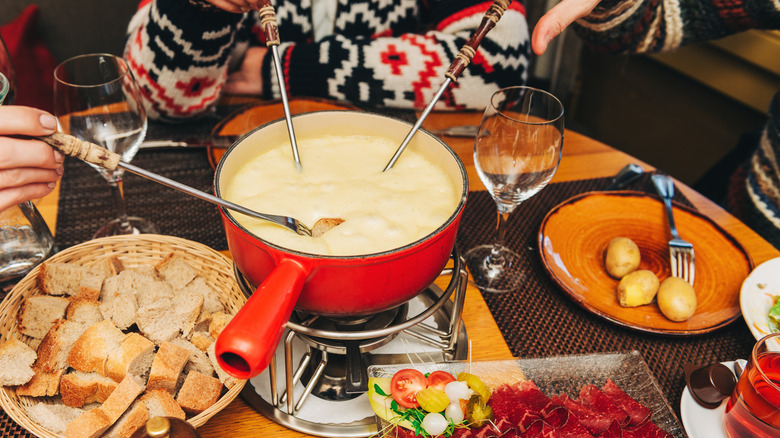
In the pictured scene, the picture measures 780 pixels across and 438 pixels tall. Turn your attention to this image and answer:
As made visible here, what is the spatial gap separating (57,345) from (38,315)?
0.09 m

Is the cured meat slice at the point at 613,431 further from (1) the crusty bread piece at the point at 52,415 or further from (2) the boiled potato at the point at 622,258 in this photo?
(1) the crusty bread piece at the point at 52,415

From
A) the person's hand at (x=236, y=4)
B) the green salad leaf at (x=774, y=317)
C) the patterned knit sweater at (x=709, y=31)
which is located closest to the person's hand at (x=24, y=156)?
the person's hand at (x=236, y=4)

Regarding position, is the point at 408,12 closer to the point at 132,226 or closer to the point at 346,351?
the point at 132,226

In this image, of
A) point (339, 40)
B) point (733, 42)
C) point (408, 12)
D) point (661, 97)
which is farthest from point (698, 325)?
point (661, 97)

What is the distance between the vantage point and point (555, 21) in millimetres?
977

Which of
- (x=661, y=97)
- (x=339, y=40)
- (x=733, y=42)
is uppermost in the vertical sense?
(x=339, y=40)

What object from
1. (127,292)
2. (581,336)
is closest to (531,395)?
(581,336)

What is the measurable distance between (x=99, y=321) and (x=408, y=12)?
1.55 m

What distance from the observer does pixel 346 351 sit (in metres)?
0.88

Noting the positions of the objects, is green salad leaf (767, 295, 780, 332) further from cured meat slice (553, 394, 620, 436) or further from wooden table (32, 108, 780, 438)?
cured meat slice (553, 394, 620, 436)

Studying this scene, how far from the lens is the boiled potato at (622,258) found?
1.12m

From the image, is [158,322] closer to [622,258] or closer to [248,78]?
[622,258]

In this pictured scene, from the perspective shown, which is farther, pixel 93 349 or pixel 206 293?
pixel 206 293

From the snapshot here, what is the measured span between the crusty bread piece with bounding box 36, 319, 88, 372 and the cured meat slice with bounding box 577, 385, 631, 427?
2.60ft
